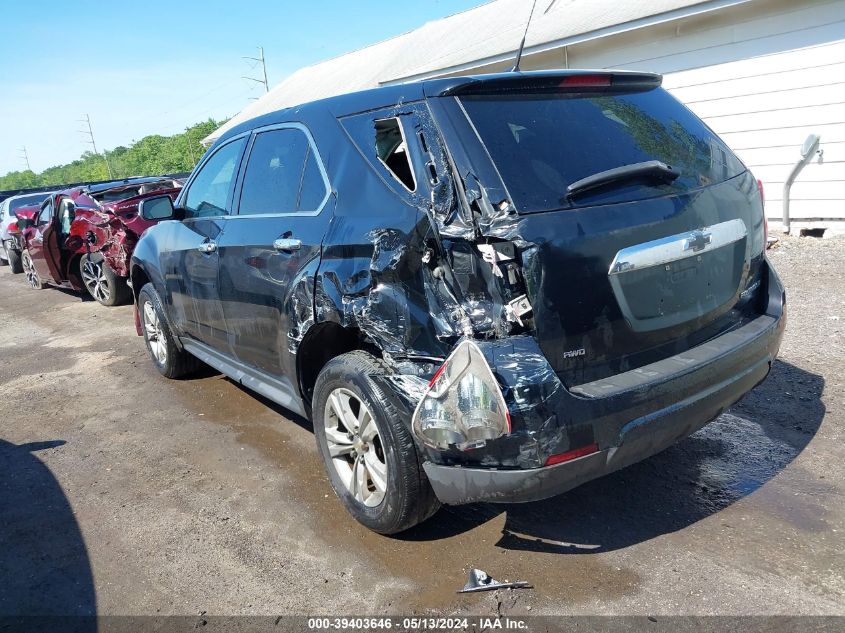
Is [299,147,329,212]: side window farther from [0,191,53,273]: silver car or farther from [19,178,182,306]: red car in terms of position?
[0,191,53,273]: silver car

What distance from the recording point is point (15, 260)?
1580cm

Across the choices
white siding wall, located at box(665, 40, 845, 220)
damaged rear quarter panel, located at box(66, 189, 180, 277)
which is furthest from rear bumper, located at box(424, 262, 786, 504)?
damaged rear quarter panel, located at box(66, 189, 180, 277)

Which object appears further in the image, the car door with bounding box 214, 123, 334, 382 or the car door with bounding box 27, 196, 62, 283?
the car door with bounding box 27, 196, 62, 283

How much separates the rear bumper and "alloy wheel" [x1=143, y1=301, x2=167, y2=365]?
377 centimetres

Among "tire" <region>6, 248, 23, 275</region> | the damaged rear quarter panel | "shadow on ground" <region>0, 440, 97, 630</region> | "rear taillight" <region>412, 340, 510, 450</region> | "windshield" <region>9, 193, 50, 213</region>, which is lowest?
"shadow on ground" <region>0, 440, 97, 630</region>

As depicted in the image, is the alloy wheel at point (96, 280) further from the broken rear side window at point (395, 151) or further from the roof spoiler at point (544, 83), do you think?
the roof spoiler at point (544, 83)

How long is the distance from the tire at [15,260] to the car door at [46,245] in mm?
4944

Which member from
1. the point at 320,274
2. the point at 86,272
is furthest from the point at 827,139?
the point at 86,272

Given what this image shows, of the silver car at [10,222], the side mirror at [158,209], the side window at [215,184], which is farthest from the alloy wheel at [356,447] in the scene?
the silver car at [10,222]

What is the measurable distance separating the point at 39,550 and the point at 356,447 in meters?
1.67

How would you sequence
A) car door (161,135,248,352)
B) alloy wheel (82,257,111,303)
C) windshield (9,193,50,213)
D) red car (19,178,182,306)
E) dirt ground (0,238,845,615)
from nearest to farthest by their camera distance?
1. dirt ground (0,238,845,615)
2. car door (161,135,248,352)
3. red car (19,178,182,306)
4. alloy wheel (82,257,111,303)
5. windshield (9,193,50,213)

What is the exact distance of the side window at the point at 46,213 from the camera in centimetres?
1096

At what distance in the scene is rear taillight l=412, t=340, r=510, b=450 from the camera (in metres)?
2.39

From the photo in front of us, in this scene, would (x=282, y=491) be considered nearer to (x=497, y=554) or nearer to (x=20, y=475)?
(x=497, y=554)
